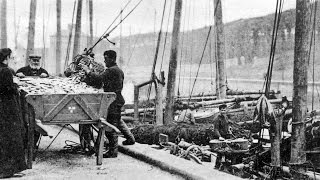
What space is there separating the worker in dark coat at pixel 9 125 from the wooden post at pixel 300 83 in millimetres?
4879

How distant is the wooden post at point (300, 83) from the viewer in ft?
23.1

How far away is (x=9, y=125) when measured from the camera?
547cm

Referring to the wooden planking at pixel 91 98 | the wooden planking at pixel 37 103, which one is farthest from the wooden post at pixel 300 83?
the wooden planking at pixel 37 103

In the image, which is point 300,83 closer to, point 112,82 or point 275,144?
point 275,144

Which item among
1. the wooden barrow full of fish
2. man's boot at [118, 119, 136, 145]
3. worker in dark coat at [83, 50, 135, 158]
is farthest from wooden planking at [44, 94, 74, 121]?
man's boot at [118, 119, 136, 145]

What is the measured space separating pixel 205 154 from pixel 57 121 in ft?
16.6

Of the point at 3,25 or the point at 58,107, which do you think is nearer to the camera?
the point at 58,107

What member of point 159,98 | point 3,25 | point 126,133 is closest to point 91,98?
point 126,133

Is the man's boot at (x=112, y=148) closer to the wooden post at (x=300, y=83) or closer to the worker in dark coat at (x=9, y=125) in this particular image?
the worker in dark coat at (x=9, y=125)

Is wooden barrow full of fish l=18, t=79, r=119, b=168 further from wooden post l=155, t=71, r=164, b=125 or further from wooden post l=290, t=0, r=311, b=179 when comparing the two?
wooden post l=155, t=71, r=164, b=125

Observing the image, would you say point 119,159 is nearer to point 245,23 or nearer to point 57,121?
point 57,121

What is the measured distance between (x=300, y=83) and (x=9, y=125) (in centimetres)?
503

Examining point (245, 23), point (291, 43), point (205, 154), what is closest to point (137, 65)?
point (245, 23)

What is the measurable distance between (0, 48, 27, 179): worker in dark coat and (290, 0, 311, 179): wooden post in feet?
16.0
